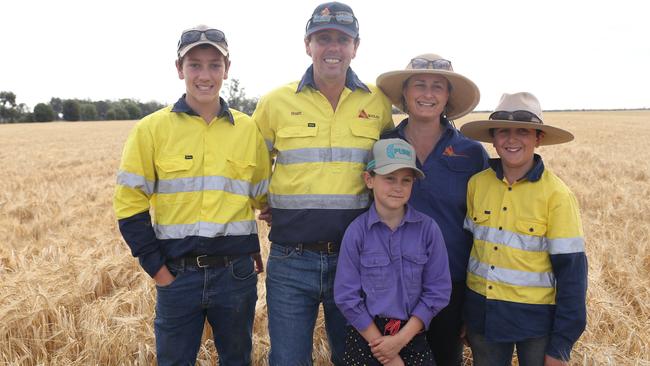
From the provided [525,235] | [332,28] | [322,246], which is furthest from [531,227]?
[332,28]

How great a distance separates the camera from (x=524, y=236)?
2.78 meters

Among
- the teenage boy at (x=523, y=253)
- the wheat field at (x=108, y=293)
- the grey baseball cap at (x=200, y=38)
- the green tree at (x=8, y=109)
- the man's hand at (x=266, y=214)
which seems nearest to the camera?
the teenage boy at (x=523, y=253)

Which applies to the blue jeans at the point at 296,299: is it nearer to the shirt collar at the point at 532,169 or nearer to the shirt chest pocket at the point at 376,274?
the shirt chest pocket at the point at 376,274

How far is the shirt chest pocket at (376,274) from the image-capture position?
2826mm

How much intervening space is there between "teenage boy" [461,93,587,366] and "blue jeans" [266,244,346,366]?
97 centimetres

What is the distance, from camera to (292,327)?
3.08 metres

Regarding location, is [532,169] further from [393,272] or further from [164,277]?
[164,277]

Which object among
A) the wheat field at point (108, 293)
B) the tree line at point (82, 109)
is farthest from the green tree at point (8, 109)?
the wheat field at point (108, 293)

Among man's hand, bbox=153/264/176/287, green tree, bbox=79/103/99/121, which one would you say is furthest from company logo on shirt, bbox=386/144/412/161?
green tree, bbox=79/103/99/121

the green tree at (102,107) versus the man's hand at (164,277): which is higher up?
the green tree at (102,107)

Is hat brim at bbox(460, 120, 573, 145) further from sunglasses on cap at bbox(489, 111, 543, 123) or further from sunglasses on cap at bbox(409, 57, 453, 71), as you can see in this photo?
sunglasses on cap at bbox(409, 57, 453, 71)

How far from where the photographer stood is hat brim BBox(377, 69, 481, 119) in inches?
126

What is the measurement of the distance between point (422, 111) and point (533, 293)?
52.4 inches

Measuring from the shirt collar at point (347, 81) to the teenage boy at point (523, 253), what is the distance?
3.02ft
